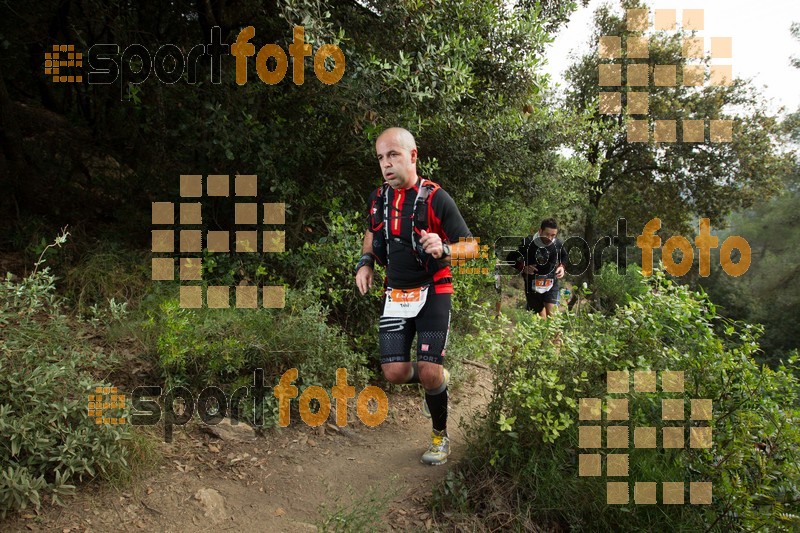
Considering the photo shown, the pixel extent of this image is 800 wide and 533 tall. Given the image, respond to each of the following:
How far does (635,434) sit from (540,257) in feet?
15.0

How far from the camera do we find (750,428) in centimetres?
329

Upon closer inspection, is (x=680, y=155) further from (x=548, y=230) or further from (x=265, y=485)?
(x=265, y=485)

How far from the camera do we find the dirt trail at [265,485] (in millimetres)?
3215

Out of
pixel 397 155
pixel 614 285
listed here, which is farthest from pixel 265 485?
pixel 614 285

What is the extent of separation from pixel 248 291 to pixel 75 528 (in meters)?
2.90

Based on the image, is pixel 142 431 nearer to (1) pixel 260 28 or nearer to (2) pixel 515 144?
(1) pixel 260 28

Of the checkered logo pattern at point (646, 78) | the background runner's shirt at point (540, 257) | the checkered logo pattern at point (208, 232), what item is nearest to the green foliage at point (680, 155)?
the checkered logo pattern at point (646, 78)

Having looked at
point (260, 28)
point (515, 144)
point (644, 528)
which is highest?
point (260, 28)

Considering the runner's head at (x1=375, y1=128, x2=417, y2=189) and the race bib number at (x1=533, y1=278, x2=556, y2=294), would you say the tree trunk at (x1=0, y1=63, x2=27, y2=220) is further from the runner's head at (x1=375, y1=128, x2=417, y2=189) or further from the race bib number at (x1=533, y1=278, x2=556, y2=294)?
the race bib number at (x1=533, y1=278, x2=556, y2=294)

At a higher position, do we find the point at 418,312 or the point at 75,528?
the point at 418,312

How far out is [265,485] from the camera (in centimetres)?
392

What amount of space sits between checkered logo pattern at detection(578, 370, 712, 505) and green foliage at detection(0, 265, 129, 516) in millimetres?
3342

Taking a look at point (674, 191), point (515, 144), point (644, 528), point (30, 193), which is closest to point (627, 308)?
point (644, 528)

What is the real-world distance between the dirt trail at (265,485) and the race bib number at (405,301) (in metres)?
1.34
